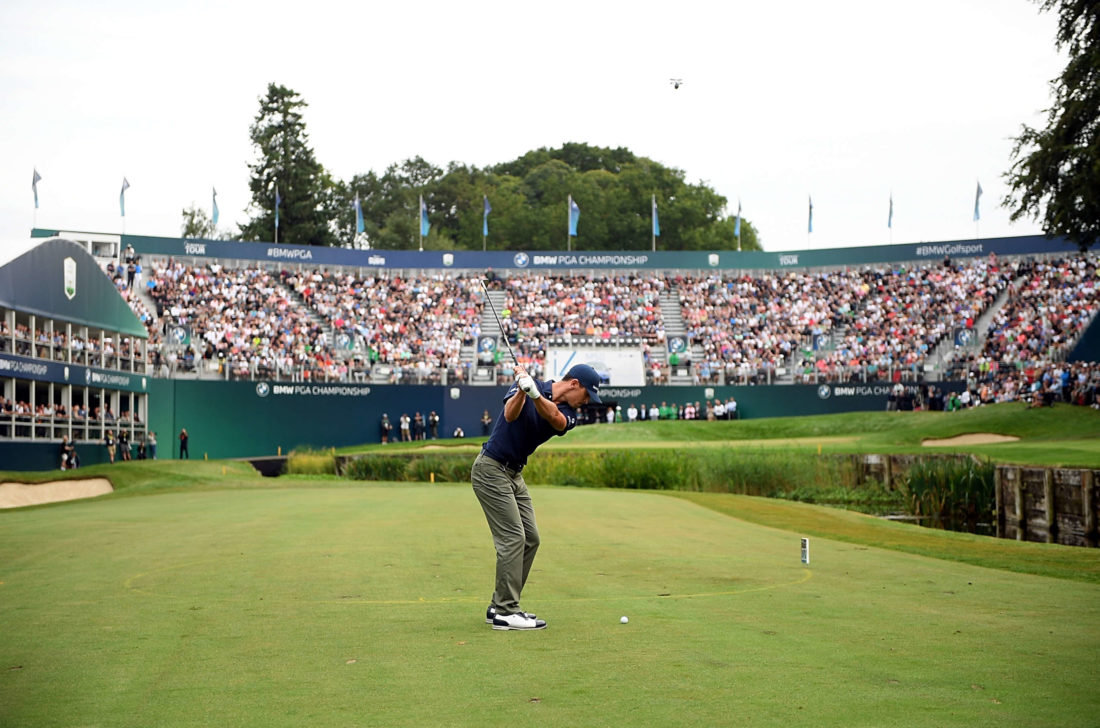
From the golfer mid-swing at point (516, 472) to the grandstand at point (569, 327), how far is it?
44.2 metres

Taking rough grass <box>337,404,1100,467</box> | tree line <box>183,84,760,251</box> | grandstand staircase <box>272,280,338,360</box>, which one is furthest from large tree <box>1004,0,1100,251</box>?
tree line <box>183,84,760,251</box>

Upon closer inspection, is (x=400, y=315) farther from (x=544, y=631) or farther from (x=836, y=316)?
(x=544, y=631)

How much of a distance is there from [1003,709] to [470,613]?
509cm

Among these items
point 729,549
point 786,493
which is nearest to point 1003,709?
point 729,549

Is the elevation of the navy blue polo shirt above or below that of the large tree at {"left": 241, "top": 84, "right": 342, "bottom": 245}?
below

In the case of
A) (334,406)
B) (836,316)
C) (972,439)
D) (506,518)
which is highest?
(836,316)

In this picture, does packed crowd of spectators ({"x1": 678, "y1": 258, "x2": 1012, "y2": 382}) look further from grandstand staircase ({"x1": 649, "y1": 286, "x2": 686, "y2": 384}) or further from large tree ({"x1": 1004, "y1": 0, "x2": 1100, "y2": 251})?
large tree ({"x1": 1004, "y1": 0, "x2": 1100, "y2": 251})

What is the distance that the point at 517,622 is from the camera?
9.22m

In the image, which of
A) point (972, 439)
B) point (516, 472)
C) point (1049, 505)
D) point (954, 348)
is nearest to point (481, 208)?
point (954, 348)

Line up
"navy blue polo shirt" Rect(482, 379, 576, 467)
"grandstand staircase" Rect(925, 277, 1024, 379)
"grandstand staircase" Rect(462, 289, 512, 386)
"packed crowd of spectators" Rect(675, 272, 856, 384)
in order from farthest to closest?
1. "packed crowd of spectators" Rect(675, 272, 856, 384)
2. "grandstand staircase" Rect(462, 289, 512, 386)
3. "grandstand staircase" Rect(925, 277, 1024, 379)
4. "navy blue polo shirt" Rect(482, 379, 576, 467)

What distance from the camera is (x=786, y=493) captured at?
3378 centimetres

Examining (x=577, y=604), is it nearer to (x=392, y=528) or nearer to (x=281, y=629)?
(x=281, y=629)

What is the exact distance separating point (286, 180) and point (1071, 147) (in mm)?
71143

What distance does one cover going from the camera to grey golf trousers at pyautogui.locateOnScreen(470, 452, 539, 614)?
31.5ft
